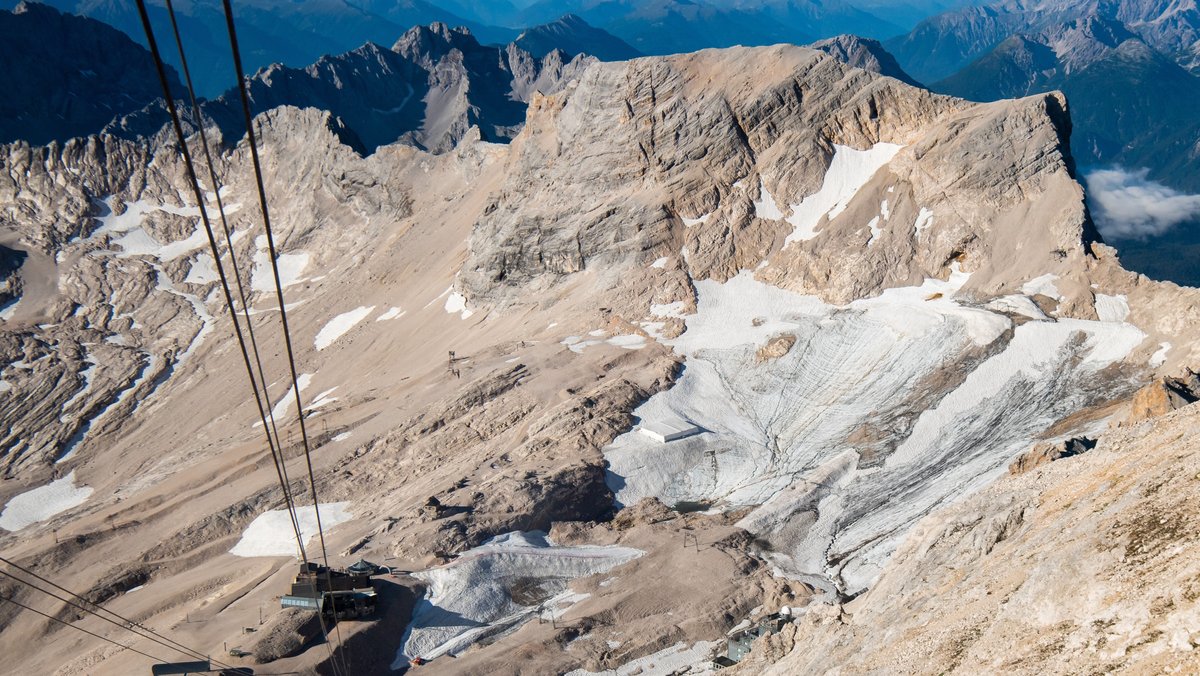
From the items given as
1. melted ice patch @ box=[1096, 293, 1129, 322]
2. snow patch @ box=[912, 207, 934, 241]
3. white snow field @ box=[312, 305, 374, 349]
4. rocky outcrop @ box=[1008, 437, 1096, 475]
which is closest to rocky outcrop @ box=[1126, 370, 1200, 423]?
rocky outcrop @ box=[1008, 437, 1096, 475]

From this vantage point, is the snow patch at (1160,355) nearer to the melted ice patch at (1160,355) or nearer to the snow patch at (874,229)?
the melted ice patch at (1160,355)

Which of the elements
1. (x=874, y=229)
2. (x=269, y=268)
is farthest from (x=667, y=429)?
(x=269, y=268)

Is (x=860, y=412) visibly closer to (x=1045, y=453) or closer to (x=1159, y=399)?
(x=1045, y=453)

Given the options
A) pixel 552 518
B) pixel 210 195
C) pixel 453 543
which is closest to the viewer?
pixel 453 543

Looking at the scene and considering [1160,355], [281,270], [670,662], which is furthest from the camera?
[281,270]

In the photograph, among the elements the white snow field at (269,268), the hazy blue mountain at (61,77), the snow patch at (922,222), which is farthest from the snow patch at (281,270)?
the snow patch at (922,222)

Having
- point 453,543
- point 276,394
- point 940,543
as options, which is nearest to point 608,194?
point 276,394

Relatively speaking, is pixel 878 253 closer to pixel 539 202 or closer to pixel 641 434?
pixel 641 434
